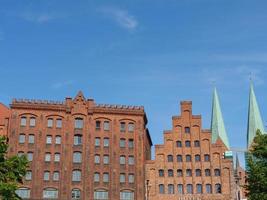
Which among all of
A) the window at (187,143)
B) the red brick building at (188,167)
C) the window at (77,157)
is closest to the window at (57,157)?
the window at (77,157)

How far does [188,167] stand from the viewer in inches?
3103

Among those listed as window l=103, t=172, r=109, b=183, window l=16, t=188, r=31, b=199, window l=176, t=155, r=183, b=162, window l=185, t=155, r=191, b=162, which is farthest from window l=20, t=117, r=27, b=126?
window l=185, t=155, r=191, b=162

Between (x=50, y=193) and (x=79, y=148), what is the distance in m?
8.45

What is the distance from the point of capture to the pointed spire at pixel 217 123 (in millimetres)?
112456

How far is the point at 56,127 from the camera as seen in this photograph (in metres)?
79.6

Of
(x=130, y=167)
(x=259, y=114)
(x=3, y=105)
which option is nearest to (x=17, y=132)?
(x=3, y=105)

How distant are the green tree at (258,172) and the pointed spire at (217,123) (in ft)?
213

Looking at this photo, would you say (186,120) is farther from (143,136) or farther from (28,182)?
(28,182)

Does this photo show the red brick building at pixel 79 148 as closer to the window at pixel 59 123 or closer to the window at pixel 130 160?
the window at pixel 130 160

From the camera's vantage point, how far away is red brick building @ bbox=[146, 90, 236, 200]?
254 feet

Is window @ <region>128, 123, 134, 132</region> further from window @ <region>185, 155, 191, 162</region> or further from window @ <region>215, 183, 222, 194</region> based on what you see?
window @ <region>215, 183, 222, 194</region>

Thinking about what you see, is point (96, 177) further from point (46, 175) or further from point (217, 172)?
point (217, 172)

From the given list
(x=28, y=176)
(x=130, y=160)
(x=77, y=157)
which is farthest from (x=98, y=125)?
(x=28, y=176)

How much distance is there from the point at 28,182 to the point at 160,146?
21.5m
